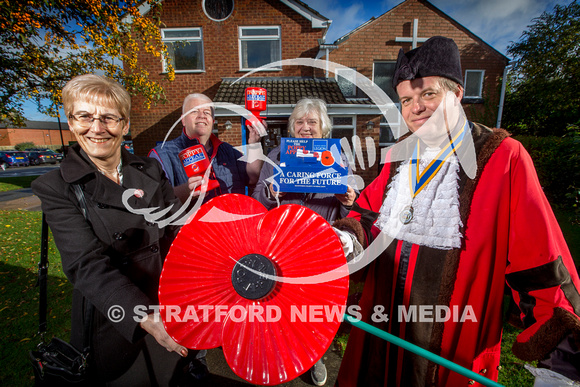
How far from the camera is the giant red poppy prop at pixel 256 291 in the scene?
2.41 ft

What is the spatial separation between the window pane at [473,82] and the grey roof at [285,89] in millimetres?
6298

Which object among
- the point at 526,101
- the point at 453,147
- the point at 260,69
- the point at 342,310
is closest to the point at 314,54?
the point at 260,69

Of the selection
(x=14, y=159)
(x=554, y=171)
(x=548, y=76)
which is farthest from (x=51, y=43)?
(x=14, y=159)

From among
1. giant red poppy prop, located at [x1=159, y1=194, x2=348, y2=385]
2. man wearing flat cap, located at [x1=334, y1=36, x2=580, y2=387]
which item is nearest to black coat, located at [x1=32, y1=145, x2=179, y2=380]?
giant red poppy prop, located at [x1=159, y1=194, x2=348, y2=385]

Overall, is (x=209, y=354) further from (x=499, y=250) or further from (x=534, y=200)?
(x=534, y=200)

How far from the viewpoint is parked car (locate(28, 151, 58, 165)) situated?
89.2ft

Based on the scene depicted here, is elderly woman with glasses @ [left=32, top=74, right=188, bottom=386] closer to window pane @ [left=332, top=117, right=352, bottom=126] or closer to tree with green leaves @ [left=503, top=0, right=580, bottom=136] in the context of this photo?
window pane @ [left=332, top=117, right=352, bottom=126]

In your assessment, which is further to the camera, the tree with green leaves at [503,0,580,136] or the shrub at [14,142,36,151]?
the shrub at [14,142,36,151]

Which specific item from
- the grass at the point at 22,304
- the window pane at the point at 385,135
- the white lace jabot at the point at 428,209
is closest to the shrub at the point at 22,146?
the grass at the point at 22,304

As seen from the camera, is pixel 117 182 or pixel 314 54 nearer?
pixel 117 182

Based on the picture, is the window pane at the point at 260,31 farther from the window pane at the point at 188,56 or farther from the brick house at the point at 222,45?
the window pane at the point at 188,56

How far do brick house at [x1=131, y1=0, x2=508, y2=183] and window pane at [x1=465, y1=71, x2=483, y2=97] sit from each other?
218 centimetres

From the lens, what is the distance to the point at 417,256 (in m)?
1.15

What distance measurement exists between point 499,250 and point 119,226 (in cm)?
173
